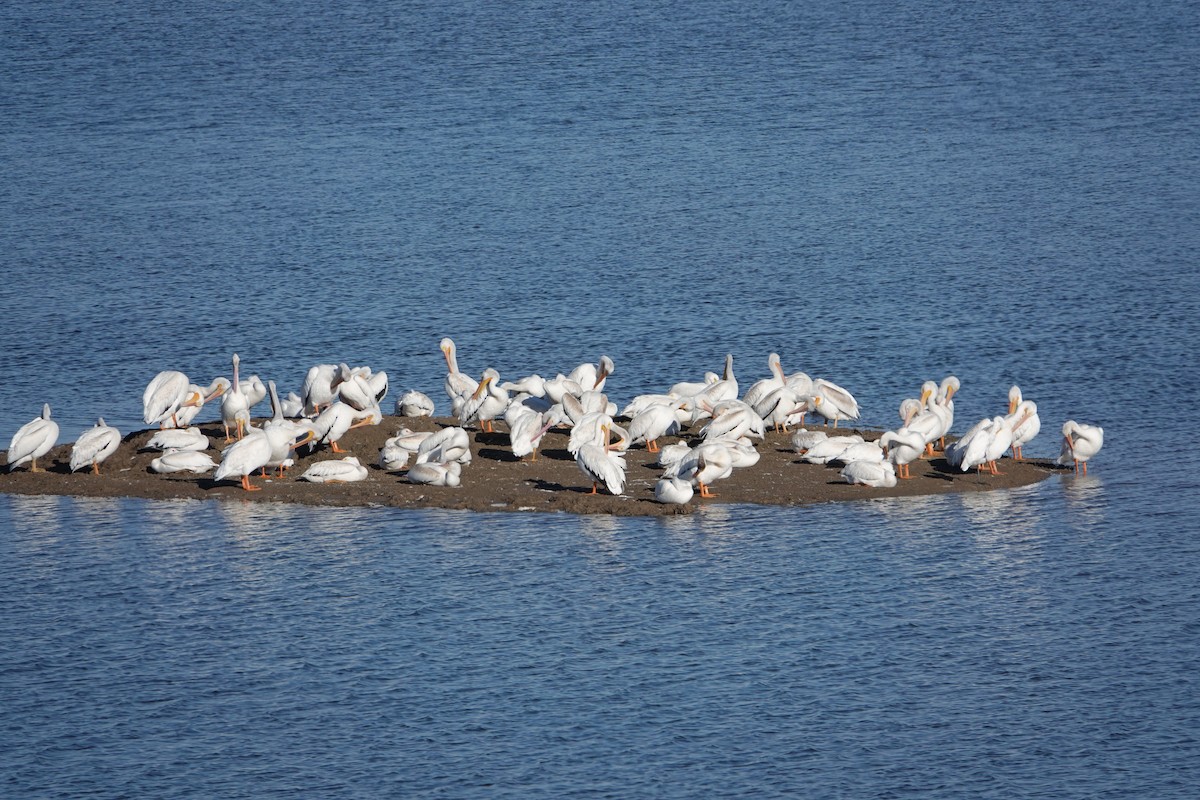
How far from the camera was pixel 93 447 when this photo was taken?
2347cm

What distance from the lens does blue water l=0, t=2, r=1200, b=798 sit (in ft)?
54.0

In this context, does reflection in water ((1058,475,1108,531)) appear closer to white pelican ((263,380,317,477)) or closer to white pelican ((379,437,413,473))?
white pelican ((379,437,413,473))

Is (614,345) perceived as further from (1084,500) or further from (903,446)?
(1084,500)

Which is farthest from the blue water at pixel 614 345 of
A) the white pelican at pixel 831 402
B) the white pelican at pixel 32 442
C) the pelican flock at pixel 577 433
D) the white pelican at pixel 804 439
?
the white pelican at pixel 804 439

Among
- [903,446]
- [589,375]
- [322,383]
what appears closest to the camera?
[903,446]

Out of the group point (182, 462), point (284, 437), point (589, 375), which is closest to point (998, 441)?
point (589, 375)

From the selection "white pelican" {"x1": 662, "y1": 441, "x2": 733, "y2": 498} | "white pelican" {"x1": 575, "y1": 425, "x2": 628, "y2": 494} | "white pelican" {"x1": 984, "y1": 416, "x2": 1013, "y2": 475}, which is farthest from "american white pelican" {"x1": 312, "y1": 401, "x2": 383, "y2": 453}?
"white pelican" {"x1": 984, "y1": 416, "x2": 1013, "y2": 475}

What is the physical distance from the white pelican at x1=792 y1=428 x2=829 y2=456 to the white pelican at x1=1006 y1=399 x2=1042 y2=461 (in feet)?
8.02

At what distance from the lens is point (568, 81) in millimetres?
59000

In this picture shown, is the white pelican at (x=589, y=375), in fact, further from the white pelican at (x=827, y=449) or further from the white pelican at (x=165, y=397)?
the white pelican at (x=165, y=397)

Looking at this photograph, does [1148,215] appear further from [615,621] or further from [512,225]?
[615,621]

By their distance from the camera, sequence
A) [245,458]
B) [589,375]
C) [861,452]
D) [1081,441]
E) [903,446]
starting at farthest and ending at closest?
[589,375]
[1081,441]
[861,452]
[903,446]
[245,458]

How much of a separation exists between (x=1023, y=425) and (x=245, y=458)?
995 cm

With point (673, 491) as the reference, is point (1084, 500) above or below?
below
